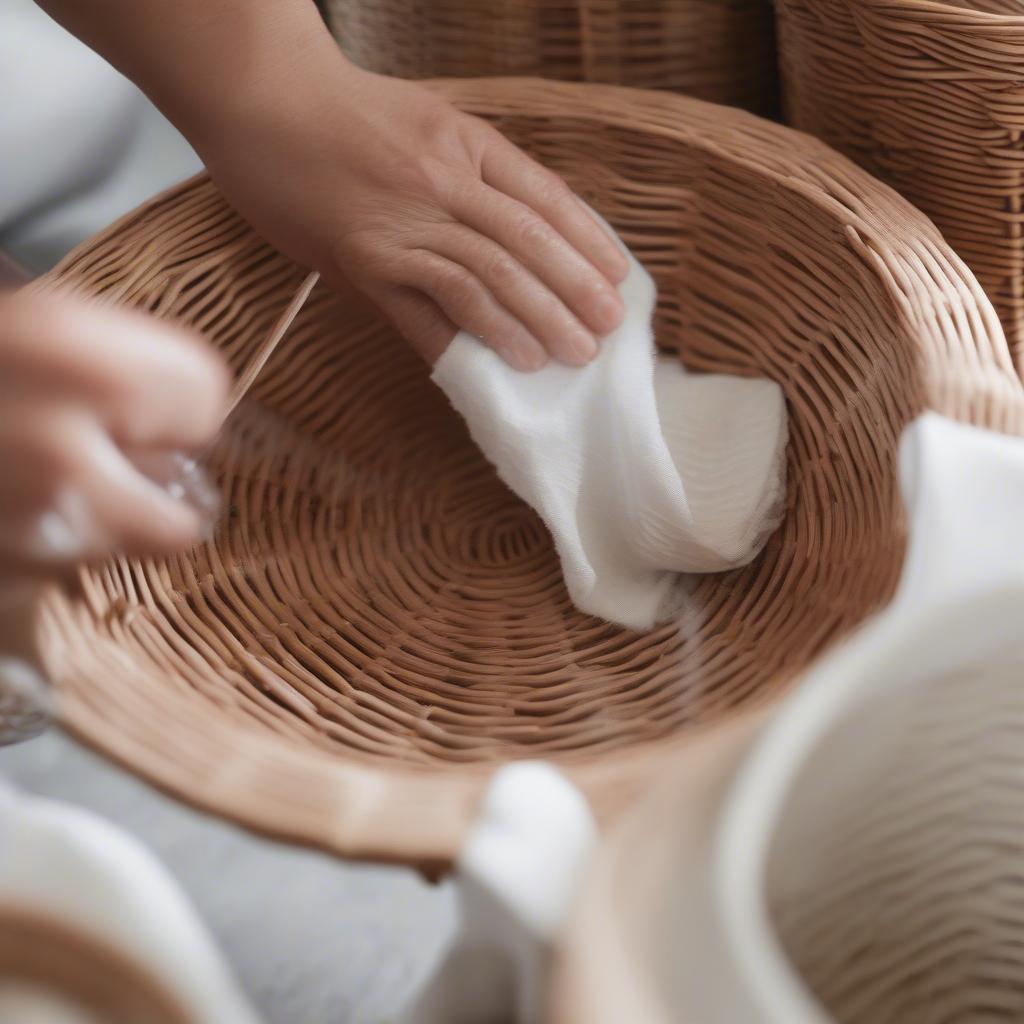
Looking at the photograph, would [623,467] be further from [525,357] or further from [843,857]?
[843,857]

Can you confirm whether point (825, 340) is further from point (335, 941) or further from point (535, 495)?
point (335, 941)

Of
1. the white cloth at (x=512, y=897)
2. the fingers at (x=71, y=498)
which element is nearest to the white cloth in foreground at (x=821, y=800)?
the white cloth at (x=512, y=897)

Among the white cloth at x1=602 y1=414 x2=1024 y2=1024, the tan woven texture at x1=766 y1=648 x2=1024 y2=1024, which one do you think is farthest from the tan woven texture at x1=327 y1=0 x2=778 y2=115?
the tan woven texture at x1=766 y1=648 x2=1024 y2=1024

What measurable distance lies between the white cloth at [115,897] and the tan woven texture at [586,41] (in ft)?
2.07

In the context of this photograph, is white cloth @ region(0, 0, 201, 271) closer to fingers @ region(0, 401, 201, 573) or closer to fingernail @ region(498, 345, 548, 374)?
fingernail @ region(498, 345, 548, 374)

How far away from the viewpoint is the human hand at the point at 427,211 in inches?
24.9

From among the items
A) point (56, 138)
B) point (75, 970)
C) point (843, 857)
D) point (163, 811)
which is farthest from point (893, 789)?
point (56, 138)

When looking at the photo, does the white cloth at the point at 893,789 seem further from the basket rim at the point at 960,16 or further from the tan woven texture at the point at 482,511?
the basket rim at the point at 960,16

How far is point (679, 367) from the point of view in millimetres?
738

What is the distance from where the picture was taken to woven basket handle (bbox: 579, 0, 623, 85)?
78 centimetres

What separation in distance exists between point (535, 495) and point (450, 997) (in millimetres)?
331

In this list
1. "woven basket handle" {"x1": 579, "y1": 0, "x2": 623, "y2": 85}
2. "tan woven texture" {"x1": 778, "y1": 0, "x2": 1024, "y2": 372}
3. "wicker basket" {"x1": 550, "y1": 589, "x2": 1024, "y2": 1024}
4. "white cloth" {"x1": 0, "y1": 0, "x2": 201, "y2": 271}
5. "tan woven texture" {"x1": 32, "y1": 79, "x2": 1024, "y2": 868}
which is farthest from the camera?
"white cloth" {"x1": 0, "y1": 0, "x2": 201, "y2": 271}

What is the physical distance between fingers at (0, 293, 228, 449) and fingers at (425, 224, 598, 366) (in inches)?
10.2

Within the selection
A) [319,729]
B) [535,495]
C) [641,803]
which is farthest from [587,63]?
[641,803]
